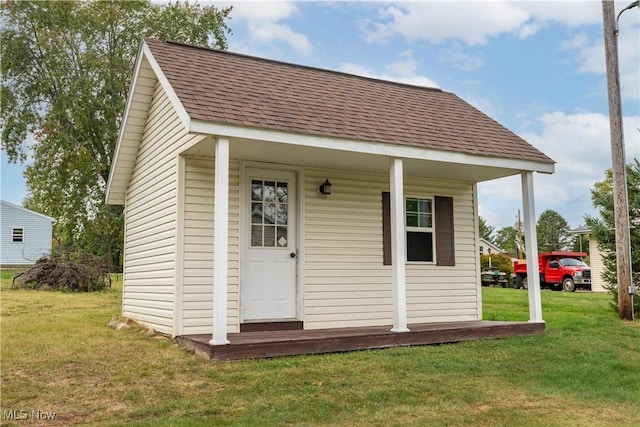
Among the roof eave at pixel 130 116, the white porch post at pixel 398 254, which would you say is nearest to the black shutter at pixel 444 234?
the white porch post at pixel 398 254

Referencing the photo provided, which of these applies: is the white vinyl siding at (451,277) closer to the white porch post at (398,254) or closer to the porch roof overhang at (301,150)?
the porch roof overhang at (301,150)

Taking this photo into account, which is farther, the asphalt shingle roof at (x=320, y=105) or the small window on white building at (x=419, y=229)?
the small window on white building at (x=419, y=229)

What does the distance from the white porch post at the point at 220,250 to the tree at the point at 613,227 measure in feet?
25.2

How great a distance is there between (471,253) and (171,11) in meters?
21.4

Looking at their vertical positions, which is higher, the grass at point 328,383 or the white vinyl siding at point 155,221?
the white vinyl siding at point 155,221

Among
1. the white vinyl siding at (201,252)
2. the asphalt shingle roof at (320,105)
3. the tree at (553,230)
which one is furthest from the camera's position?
the tree at (553,230)

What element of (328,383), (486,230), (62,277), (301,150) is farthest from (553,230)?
(328,383)

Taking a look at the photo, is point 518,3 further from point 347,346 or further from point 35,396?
point 35,396

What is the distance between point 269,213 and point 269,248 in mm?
474

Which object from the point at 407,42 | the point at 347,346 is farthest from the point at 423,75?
the point at 347,346

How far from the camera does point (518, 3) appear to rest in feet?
35.6

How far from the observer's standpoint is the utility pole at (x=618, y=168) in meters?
9.52

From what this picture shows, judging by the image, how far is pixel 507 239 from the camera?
66.5 metres

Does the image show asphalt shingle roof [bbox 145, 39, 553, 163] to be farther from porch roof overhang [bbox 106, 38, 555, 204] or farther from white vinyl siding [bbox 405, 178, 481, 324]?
white vinyl siding [bbox 405, 178, 481, 324]
